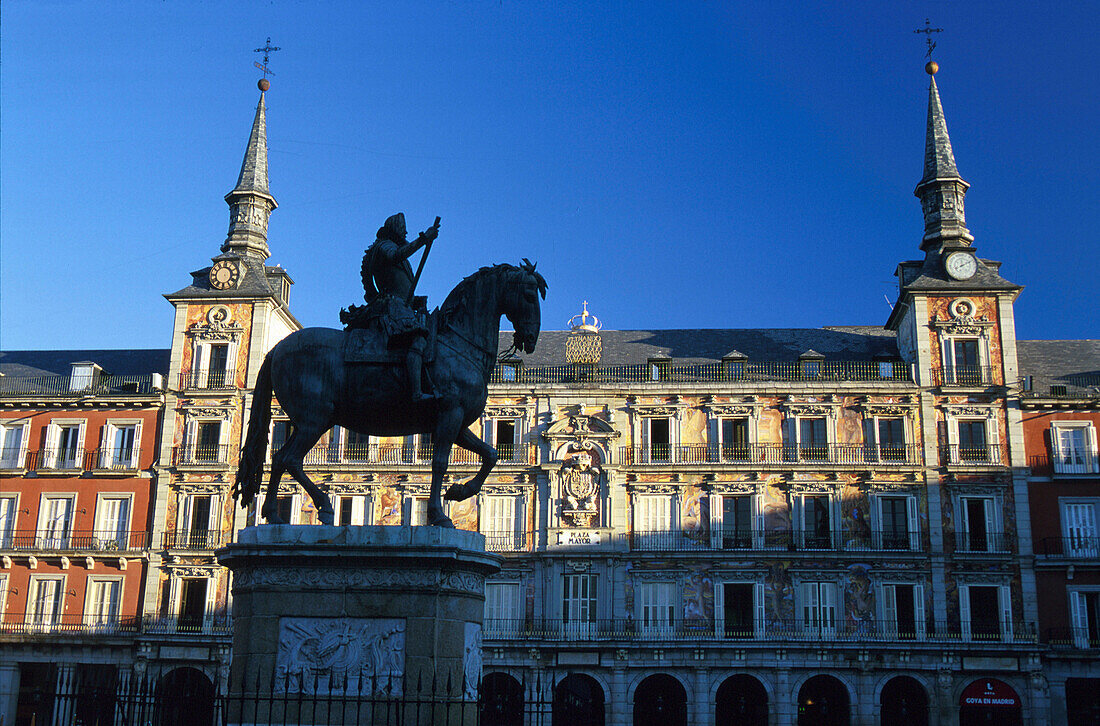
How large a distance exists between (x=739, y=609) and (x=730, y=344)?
1270 centimetres

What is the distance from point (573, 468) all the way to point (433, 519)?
33100 mm

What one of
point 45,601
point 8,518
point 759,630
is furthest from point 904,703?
point 8,518

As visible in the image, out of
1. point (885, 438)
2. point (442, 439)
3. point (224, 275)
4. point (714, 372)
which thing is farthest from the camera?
point (224, 275)

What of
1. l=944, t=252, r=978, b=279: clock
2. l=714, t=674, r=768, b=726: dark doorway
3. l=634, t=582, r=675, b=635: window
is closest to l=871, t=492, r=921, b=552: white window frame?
l=714, t=674, r=768, b=726: dark doorway

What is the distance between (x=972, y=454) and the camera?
42.8 metres

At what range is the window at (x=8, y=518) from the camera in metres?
45.6

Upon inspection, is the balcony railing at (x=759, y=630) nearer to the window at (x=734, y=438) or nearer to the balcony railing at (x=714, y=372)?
the window at (x=734, y=438)

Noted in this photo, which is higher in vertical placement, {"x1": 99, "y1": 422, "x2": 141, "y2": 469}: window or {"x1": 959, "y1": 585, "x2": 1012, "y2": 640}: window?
{"x1": 99, "y1": 422, "x2": 141, "y2": 469}: window

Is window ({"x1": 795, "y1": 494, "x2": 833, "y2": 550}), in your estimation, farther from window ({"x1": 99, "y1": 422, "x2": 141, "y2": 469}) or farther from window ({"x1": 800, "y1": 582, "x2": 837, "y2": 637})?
window ({"x1": 99, "y1": 422, "x2": 141, "y2": 469})

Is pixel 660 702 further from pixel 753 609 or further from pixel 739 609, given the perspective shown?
pixel 753 609

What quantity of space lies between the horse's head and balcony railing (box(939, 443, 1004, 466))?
35099mm

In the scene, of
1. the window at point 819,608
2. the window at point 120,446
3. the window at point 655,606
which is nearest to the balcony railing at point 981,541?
the window at point 819,608

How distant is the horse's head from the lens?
11.6 meters

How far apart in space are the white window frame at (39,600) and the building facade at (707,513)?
14 cm
